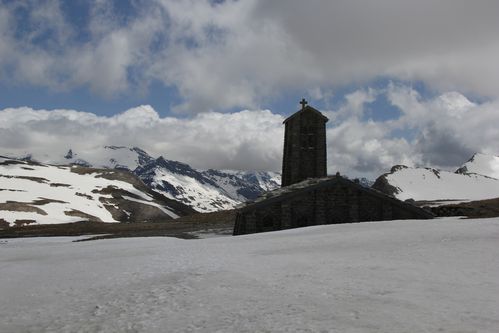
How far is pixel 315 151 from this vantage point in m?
36.2

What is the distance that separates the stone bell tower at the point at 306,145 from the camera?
35.8 meters

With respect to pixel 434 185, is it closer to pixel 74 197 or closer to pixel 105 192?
pixel 105 192

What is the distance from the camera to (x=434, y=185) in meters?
146

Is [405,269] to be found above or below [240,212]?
below

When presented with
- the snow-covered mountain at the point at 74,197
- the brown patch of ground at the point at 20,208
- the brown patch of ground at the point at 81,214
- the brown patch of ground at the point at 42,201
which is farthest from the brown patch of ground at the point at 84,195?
the brown patch of ground at the point at 20,208

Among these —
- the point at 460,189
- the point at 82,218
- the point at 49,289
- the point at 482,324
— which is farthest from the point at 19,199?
the point at 460,189

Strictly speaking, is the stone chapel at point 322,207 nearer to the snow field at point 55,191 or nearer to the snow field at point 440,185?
the snow field at point 55,191

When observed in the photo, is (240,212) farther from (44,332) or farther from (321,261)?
(44,332)

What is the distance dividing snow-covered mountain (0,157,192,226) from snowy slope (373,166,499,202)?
2568 inches

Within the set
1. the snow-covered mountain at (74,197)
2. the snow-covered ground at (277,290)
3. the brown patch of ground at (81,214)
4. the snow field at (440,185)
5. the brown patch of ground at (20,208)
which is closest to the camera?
the snow-covered ground at (277,290)

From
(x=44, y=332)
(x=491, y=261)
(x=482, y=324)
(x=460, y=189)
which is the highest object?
(x=460, y=189)

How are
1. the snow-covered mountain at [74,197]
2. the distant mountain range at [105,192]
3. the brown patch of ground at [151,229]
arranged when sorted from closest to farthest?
1. the brown patch of ground at [151,229]
2. the snow-covered mountain at [74,197]
3. the distant mountain range at [105,192]

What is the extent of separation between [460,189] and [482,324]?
156208 millimetres

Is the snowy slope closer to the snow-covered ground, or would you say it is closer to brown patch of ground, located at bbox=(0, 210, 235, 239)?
brown patch of ground, located at bbox=(0, 210, 235, 239)
